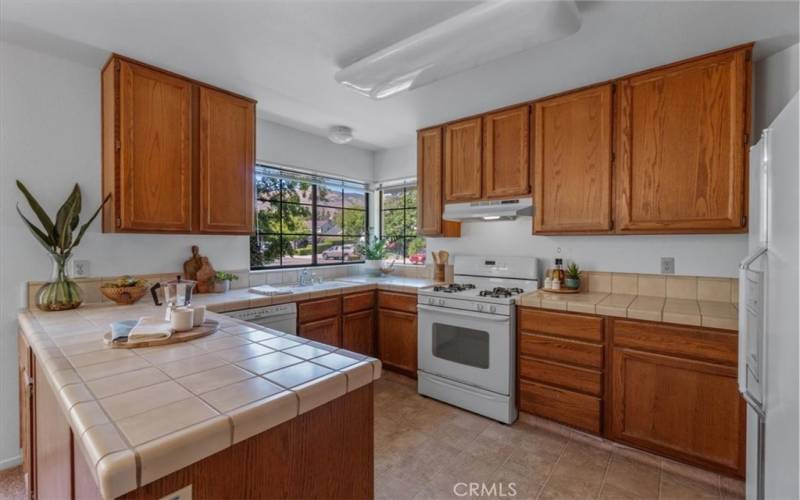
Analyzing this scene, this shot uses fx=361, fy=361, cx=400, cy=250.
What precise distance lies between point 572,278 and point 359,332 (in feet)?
6.09

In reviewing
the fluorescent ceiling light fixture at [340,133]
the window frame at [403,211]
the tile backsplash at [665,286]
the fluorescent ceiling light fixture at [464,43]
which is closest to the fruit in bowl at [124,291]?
the fluorescent ceiling light fixture at [464,43]

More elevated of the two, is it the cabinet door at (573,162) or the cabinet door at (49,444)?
the cabinet door at (573,162)

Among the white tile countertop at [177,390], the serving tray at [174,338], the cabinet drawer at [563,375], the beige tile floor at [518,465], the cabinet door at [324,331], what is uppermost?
the serving tray at [174,338]

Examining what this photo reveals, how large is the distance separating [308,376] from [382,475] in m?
1.35

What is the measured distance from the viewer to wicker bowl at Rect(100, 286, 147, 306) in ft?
6.93

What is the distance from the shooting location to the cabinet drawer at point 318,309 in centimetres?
284

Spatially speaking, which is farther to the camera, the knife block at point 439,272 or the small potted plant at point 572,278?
the knife block at point 439,272

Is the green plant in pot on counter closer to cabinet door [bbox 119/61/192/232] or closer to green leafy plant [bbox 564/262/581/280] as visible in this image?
cabinet door [bbox 119/61/192/232]

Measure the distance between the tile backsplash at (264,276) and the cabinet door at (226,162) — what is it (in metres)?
0.55

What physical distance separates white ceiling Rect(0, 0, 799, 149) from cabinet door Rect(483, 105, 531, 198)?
0.94 feet

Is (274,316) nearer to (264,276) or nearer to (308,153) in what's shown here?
(264,276)

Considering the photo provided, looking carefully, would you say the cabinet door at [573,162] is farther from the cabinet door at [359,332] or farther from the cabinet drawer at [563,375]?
the cabinet door at [359,332]

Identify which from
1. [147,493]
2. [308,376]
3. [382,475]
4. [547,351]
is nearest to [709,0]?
[547,351]

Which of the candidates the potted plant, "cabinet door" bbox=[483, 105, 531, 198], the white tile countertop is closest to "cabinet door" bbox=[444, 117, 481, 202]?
"cabinet door" bbox=[483, 105, 531, 198]
